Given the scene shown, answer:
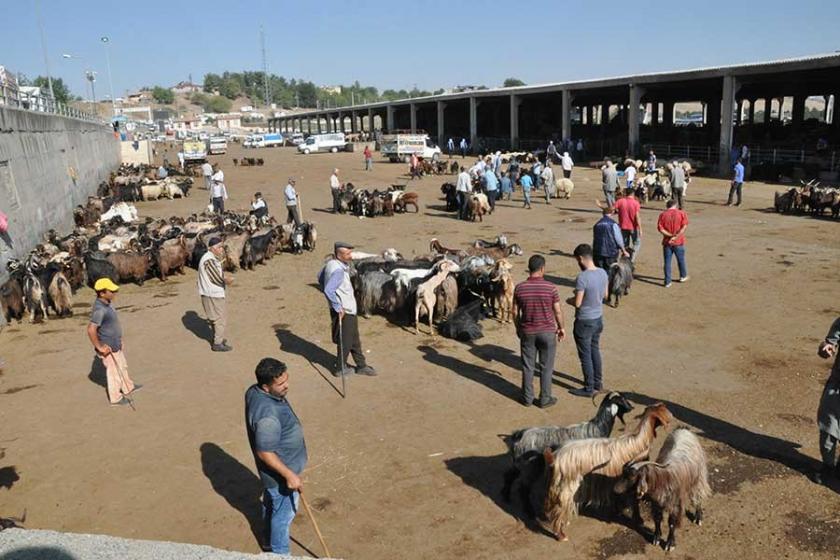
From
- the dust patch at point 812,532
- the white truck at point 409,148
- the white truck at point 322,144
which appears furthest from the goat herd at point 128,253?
the white truck at point 322,144

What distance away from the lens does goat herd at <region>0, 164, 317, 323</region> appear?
11391mm

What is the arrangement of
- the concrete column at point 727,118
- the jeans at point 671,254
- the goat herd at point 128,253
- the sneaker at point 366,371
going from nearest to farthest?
the sneaker at point 366,371 → the goat herd at point 128,253 → the jeans at point 671,254 → the concrete column at point 727,118

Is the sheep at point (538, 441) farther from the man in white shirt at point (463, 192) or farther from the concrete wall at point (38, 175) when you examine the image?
the man in white shirt at point (463, 192)

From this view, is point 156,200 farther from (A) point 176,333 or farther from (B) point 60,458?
(B) point 60,458

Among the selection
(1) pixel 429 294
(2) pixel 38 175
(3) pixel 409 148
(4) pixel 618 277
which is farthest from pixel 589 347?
(3) pixel 409 148

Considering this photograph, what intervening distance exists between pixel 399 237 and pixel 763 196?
15095 mm

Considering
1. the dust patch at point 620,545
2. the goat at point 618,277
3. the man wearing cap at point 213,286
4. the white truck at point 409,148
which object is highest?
the white truck at point 409,148

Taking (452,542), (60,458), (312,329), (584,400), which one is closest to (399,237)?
(312,329)

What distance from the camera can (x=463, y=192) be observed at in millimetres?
20641

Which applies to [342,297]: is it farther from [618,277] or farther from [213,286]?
[618,277]

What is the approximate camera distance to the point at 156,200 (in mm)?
29469

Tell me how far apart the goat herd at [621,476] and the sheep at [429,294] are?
4.90 metres

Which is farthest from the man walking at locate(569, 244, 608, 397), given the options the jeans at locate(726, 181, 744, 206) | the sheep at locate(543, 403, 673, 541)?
the jeans at locate(726, 181, 744, 206)

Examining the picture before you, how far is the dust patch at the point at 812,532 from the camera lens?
16.0 feet
